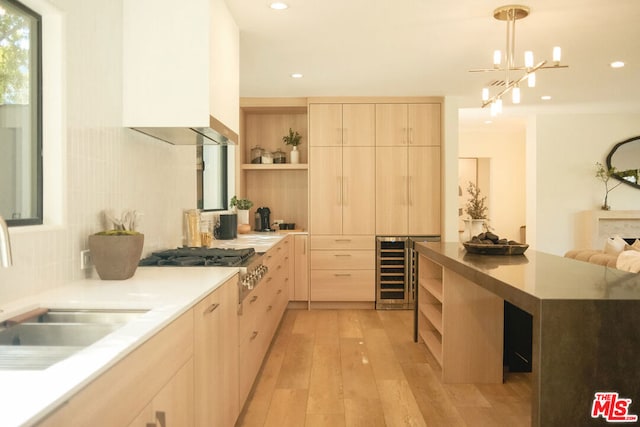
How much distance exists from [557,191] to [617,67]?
3.11 metres

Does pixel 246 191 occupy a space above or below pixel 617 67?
below

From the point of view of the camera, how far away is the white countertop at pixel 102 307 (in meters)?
0.85

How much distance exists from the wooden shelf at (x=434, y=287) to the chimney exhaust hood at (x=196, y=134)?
1.83 metres

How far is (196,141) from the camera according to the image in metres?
3.29

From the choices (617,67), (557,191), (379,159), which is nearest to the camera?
(617,67)

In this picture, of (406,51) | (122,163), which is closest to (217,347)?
(122,163)

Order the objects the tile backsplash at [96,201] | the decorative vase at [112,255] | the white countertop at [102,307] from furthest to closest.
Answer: the decorative vase at [112,255] < the tile backsplash at [96,201] < the white countertop at [102,307]

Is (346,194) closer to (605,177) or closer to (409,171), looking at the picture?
(409,171)

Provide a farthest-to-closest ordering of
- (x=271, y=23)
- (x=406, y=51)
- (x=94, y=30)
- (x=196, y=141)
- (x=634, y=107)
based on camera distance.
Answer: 1. (x=634, y=107)
2. (x=406, y=51)
3. (x=271, y=23)
4. (x=196, y=141)
5. (x=94, y=30)

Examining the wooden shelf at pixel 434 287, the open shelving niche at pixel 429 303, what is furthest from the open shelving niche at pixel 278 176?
the wooden shelf at pixel 434 287

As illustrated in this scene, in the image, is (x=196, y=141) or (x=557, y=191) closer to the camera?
(x=196, y=141)

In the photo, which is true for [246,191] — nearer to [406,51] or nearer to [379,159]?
[379,159]

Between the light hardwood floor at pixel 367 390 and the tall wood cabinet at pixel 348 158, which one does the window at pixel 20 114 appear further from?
the tall wood cabinet at pixel 348 158

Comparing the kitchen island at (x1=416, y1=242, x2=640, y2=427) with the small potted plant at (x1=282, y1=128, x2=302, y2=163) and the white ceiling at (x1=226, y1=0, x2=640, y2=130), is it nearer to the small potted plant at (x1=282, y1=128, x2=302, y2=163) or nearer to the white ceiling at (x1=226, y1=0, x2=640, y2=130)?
the white ceiling at (x1=226, y1=0, x2=640, y2=130)
